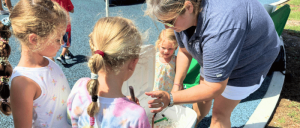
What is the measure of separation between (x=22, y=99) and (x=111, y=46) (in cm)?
56

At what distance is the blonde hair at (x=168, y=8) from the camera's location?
3.98ft

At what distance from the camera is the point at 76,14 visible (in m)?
5.61

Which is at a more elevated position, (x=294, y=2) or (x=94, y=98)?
(x=94, y=98)

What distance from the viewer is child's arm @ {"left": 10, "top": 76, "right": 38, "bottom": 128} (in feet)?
3.84

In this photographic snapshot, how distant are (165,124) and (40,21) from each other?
4.39 ft

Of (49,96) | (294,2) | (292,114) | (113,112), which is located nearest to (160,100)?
(113,112)

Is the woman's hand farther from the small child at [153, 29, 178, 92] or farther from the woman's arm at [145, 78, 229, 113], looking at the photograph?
the small child at [153, 29, 178, 92]

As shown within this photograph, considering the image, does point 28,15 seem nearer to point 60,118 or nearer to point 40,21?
point 40,21

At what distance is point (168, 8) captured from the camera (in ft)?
4.02

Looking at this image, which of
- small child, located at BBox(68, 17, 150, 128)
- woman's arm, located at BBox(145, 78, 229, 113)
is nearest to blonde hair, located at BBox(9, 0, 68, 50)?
small child, located at BBox(68, 17, 150, 128)

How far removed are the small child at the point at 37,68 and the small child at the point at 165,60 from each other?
126 centimetres

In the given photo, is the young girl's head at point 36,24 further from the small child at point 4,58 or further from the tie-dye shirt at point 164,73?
the tie-dye shirt at point 164,73

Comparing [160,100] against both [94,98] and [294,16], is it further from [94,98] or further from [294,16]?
[294,16]

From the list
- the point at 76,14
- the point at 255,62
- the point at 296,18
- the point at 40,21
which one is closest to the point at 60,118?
the point at 40,21
